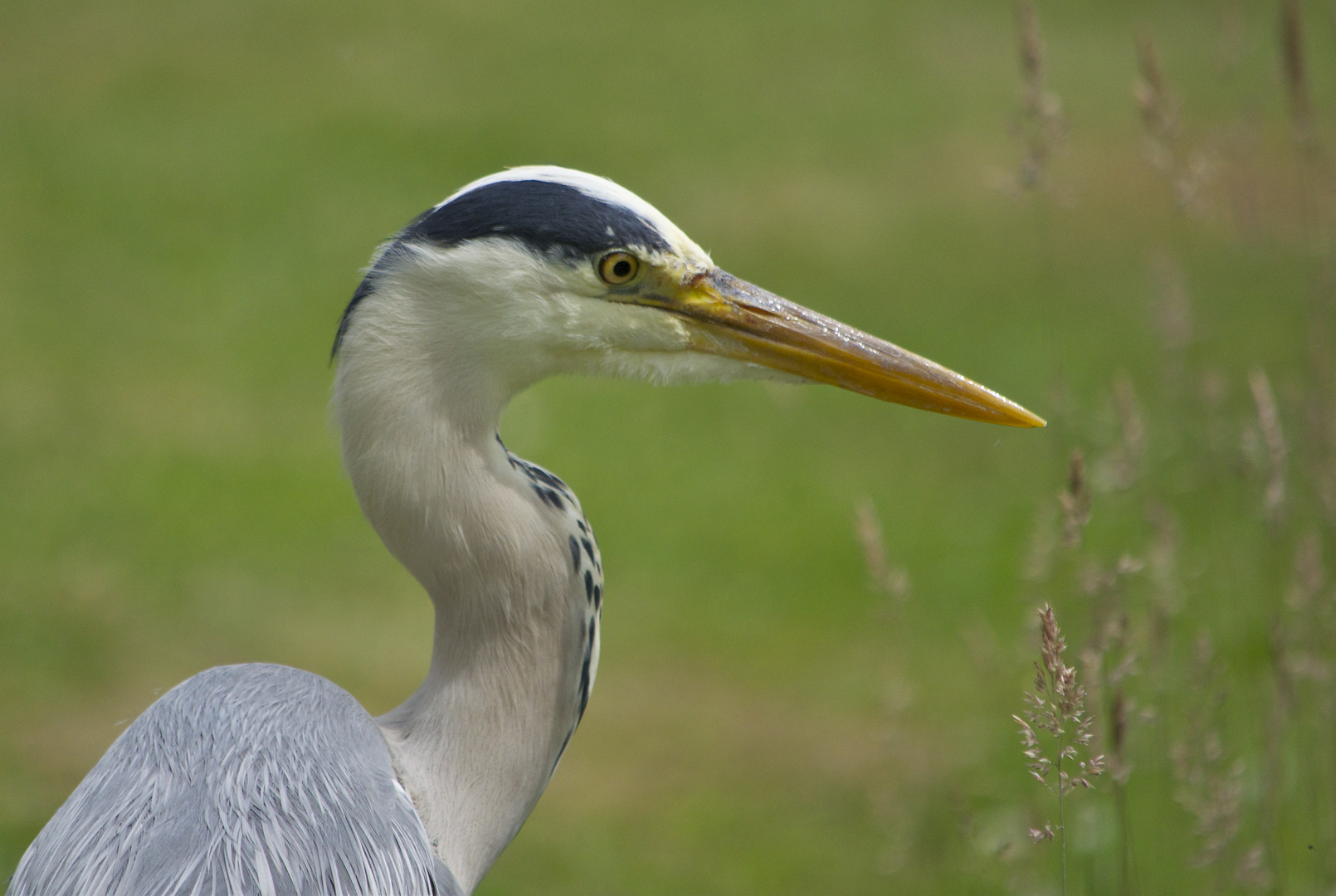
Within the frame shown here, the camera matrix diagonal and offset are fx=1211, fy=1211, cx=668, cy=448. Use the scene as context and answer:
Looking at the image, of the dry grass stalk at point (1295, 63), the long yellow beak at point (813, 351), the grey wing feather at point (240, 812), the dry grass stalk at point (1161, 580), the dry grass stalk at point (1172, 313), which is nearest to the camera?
the grey wing feather at point (240, 812)

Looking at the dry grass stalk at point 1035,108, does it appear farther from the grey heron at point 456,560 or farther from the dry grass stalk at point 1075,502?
the dry grass stalk at point 1075,502

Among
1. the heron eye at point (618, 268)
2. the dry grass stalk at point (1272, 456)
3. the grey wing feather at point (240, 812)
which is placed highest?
the dry grass stalk at point (1272, 456)

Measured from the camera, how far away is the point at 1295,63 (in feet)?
6.40

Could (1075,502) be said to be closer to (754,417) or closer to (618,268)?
(618,268)

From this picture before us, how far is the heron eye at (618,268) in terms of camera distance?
5.52 feet

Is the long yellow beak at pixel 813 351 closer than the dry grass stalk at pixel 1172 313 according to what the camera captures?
Yes

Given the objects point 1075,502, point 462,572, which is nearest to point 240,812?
point 462,572

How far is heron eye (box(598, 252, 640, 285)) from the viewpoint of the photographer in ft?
5.52

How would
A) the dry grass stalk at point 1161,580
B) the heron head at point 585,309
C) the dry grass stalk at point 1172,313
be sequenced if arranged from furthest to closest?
the dry grass stalk at point 1172,313 → the dry grass stalk at point 1161,580 → the heron head at point 585,309

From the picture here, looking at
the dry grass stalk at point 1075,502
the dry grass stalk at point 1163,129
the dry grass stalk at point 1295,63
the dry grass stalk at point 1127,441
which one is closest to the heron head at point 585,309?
the dry grass stalk at point 1075,502

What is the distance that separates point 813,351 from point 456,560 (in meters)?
0.60

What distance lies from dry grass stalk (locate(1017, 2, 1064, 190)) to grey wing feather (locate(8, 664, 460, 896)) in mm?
1401

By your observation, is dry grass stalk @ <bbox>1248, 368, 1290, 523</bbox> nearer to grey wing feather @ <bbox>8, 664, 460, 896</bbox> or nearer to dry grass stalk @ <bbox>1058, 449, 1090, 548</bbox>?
dry grass stalk @ <bbox>1058, 449, 1090, 548</bbox>

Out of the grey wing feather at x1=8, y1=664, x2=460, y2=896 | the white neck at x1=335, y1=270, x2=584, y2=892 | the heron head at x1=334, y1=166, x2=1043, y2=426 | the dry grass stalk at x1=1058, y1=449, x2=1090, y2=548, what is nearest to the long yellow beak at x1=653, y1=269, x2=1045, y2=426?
the heron head at x1=334, y1=166, x2=1043, y2=426
